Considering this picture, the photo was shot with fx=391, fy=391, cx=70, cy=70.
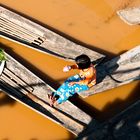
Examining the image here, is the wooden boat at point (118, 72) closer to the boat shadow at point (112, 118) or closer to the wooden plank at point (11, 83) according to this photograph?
the boat shadow at point (112, 118)

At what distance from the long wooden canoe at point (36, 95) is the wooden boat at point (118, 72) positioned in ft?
1.70

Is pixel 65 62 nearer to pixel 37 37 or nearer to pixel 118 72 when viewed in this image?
pixel 37 37

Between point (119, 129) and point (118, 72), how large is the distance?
1.51m

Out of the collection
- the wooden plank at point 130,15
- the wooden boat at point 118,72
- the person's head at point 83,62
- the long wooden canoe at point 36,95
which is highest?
the wooden plank at point 130,15

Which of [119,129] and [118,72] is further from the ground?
[118,72]

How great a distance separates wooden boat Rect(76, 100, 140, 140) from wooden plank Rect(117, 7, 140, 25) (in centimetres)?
258

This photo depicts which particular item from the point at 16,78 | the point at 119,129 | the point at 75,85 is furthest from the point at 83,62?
the point at 16,78

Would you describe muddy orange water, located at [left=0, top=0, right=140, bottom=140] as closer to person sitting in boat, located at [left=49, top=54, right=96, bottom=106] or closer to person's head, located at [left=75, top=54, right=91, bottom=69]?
person sitting in boat, located at [left=49, top=54, right=96, bottom=106]

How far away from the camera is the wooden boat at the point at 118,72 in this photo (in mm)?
7918

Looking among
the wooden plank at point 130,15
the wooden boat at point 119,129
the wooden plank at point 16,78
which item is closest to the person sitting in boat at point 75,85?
the wooden plank at point 16,78

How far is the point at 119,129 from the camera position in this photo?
7066 millimetres

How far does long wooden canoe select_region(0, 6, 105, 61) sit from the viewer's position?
847 centimetres

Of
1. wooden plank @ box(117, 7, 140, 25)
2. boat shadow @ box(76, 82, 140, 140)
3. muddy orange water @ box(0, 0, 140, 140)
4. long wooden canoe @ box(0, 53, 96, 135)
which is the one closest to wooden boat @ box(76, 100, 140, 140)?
boat shadow @ box(76, 82, 140, 140)

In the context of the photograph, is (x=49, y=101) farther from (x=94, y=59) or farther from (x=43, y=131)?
(x=94, y=59)
